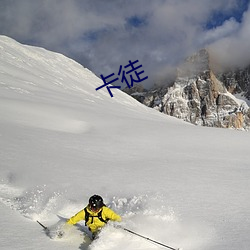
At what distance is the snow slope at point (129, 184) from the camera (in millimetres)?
5465

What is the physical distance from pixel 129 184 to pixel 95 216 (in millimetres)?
2333

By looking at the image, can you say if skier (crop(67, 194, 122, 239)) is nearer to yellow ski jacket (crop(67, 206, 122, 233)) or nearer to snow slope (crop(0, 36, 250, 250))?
yellow ski jacket (crop(67, 206, 122, 233))

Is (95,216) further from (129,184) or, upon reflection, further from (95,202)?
(129,184)

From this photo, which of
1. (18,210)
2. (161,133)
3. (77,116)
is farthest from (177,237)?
(77,116)

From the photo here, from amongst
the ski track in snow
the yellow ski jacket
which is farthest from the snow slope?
the yellow ski jacket

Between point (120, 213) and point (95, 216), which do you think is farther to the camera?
point (120, 213)

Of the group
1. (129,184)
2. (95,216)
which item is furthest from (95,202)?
(129,184)

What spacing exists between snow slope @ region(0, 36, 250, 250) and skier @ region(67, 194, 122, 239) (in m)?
0.24

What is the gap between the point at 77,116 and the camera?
64.0 ft

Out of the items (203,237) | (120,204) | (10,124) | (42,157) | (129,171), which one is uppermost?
(10,124)

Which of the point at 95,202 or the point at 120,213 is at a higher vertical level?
the point at 95,202

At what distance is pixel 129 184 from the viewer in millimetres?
8102

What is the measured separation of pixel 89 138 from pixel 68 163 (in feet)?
12.9

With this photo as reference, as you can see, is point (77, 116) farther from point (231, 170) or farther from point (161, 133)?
point (231, 170)
